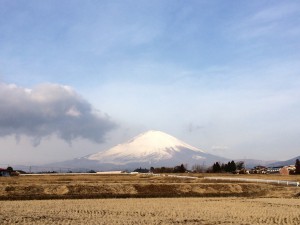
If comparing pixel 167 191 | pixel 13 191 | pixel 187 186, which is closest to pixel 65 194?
pixel 13 191

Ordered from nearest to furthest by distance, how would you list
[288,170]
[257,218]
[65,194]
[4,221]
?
[4,221] < [257,218] < [65,194] < [288,170]

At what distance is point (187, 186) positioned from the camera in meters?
49.4

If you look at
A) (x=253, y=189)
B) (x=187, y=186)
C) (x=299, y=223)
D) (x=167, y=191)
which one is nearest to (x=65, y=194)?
(x=167, y=191)

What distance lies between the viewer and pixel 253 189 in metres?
50.6

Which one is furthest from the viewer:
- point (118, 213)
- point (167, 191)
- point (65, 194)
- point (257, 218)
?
point (167, 191)

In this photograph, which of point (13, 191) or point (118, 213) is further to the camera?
point (13, 191)

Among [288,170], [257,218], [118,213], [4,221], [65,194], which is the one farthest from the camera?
[288,170]

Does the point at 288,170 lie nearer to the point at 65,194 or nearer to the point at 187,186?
the point at 187,186

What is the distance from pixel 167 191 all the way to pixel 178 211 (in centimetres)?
2079

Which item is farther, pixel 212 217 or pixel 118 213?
pixel 118 213

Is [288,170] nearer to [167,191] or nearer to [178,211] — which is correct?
[167,191]

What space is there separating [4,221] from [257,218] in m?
13.4

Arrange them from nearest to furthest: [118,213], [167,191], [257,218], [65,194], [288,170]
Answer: [257,218]
[118,213]
[65,194]
[167,191]
[288,170]

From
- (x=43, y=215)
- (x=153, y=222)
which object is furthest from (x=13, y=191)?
(x=153, y=222)
